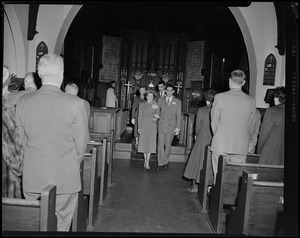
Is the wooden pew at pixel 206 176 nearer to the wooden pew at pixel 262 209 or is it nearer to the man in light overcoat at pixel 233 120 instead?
the man in light overcoat at pixel 233 120

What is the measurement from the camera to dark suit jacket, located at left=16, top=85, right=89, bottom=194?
7.36 ft

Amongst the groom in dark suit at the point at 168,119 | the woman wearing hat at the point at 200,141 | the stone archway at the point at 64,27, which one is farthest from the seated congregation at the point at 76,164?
the stone archway at the point at 64,27

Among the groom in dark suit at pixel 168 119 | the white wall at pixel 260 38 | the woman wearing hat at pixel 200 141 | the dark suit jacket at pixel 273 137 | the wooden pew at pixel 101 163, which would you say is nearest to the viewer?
the dark suit jacket at pixel 273 137

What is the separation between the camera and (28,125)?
2262 mm

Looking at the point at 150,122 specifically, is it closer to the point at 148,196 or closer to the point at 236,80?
the point at 148,196

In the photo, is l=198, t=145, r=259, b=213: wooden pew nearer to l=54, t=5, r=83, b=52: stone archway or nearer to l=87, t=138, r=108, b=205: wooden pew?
l=87, t=138, r=108, b=205: wooden pew

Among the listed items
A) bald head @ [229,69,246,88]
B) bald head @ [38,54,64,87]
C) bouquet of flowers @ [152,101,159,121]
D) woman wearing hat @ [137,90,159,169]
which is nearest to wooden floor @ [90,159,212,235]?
woman wearing hat @ [137,90,159,169]

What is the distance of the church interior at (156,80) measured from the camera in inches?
103

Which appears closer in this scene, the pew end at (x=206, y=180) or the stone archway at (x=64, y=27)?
the pew end at (x=206, y=180)

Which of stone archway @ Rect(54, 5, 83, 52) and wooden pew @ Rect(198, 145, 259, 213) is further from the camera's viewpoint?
stone archway @ Rect(54, 5, 83, 52)

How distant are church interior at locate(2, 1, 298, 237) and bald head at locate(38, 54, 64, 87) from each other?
75 centimetres

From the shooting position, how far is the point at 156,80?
13891 millimetres

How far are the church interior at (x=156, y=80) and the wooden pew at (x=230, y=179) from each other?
1cm

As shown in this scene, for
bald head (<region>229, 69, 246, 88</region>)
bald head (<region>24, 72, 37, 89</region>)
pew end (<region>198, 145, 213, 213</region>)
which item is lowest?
pew end (<region>198, 145, 213, 213</region>)
